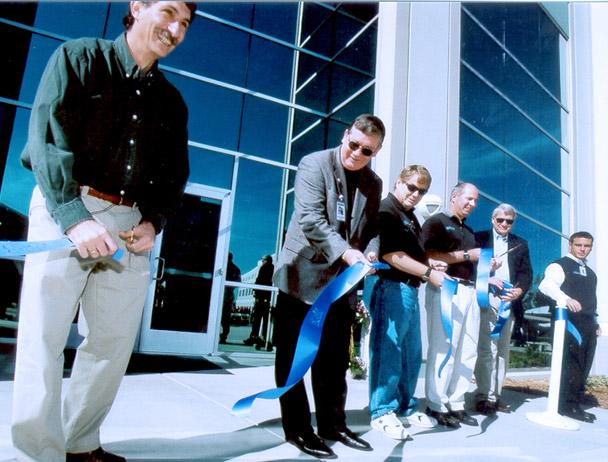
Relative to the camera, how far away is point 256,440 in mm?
1982

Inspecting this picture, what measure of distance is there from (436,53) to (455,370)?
370 cm

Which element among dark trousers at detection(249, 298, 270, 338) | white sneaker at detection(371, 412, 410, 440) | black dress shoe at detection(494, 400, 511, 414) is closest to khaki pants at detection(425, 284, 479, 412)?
white sneaker at detection(371, 412, 410, 440)

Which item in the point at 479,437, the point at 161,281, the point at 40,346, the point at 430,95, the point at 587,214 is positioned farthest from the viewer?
the point at 587,214

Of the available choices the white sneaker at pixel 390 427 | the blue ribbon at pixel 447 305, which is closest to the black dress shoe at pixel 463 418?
the blue ribbon at pixel 447 305

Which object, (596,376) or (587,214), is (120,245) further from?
(587,214)

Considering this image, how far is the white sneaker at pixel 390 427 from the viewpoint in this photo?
2.17m

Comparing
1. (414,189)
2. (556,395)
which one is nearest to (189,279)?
(414,189)

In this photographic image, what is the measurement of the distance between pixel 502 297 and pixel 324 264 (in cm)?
191

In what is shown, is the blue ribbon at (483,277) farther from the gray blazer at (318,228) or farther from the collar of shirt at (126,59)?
the collar of shirt at (126,59)

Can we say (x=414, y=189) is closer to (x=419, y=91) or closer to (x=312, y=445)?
(x=312, y=445)

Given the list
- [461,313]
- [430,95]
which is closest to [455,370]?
[461,313]

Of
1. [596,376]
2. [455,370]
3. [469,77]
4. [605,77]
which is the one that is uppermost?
[469,77]

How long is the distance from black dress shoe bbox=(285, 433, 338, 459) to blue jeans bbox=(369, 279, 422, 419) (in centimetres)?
58

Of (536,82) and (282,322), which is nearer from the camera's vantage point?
(282,322)
